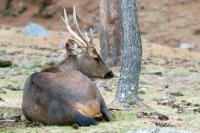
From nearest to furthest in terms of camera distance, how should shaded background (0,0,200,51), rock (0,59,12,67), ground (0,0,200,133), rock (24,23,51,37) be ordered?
ground (0,0,200,133) < rock (0,59,12,67) < rock (24,23,51,37) < shaded background (0,0,200,51)

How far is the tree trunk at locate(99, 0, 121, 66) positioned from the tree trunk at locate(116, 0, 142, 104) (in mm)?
5203

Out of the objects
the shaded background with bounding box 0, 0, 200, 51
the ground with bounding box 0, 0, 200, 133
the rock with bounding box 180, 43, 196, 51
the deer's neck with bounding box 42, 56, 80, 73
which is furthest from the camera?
the shaded background with bounding box 0, 0, 200, 51

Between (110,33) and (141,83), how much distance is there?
7.40 feet

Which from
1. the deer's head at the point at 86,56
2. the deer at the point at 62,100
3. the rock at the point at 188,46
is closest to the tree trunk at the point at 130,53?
the deer's head at the point at 86,56

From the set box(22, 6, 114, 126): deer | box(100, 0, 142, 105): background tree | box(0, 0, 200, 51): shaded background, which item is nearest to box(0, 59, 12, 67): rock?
box(100, 0, 142, 105): background tree

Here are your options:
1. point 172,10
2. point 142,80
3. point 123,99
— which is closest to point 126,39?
point 123,99

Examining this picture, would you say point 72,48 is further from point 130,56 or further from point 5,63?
point 5,63

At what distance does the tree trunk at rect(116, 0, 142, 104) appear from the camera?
828cm

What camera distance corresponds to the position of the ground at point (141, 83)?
693cm

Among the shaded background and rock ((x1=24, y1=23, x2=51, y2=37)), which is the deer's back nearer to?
rock ((x1=24, y1=23, x2=51, y2=37))

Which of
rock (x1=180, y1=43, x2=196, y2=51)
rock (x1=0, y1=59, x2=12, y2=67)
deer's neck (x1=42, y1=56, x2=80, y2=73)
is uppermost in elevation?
deer's neck (x1=42, y1=56, x2=80, y2=73)

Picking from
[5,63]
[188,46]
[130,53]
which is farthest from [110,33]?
[188,46]

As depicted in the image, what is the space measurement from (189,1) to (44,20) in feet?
23.9

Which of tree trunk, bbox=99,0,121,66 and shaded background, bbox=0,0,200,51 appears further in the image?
shaded background, bbox=0,0,200,51
